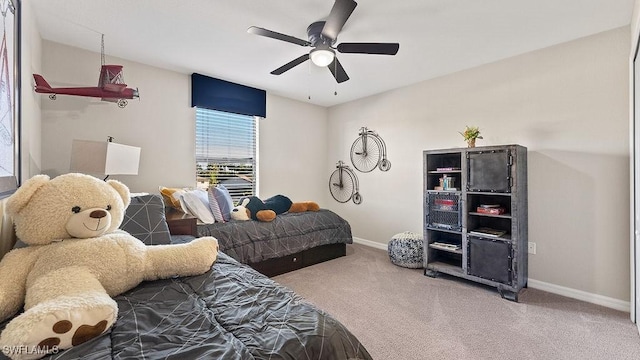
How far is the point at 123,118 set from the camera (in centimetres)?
299

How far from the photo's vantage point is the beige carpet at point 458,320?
178 cm

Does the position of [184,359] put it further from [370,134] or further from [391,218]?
[370,134]

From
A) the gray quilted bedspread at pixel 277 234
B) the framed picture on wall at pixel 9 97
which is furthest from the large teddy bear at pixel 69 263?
the gray quilted bedspread at pixel 277 234

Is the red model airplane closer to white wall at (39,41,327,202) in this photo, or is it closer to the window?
white wall at (39,41,327,202)

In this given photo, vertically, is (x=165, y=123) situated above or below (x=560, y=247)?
above

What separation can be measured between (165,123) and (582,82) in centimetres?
447

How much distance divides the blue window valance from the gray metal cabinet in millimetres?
2514

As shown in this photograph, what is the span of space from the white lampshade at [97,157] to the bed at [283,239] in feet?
3.03

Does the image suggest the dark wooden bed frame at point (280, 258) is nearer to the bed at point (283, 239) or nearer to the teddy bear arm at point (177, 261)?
the bed at point (283, 239)

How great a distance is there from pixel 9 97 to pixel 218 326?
1506mm

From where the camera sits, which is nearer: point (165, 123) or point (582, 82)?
point (582, 82)

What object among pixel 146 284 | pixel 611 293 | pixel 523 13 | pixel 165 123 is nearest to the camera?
pixel 146 284

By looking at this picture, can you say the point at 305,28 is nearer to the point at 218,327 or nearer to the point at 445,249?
the point at 218,327

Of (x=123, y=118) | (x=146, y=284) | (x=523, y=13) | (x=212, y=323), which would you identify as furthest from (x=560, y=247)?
(x=123, y=118)
